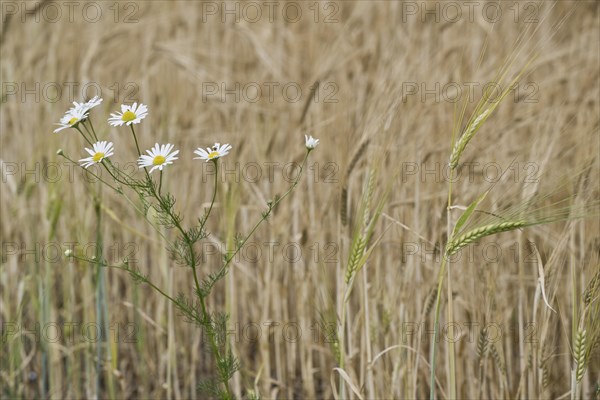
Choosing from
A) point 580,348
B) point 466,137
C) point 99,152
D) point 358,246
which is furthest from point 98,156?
point 580,348

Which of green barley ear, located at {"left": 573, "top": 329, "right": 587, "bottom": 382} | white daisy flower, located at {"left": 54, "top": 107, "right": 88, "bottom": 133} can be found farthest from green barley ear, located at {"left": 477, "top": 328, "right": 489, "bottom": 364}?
white daisy flower, located at {"left": 54, "top": 107, "right": 88, "bottom": 133}

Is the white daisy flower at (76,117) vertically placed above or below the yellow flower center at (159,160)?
above

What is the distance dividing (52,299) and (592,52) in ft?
8.25

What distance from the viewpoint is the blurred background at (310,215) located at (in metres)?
1.97

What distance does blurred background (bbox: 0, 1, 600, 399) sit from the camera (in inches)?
77.7

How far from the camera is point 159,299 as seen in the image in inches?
101

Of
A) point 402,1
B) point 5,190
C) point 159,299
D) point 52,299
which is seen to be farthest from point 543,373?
point 402,1

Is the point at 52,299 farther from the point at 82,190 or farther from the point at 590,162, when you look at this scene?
the point at 590,162

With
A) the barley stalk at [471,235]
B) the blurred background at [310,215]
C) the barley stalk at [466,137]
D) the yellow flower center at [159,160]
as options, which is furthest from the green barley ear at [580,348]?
Answer: the yellow flower center at [159,160]

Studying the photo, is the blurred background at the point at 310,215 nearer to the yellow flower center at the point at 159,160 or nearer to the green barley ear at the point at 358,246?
the green barley ear at the point at 358,246

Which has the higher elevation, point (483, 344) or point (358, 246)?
point (358, 246)

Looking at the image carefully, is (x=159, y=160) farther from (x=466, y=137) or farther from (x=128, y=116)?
(x=466, y=137)

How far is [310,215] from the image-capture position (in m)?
2.43

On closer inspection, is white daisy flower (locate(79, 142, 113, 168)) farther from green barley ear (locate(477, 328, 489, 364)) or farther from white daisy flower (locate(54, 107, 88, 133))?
green barley ear (locate(477, 328, 489, 364))
